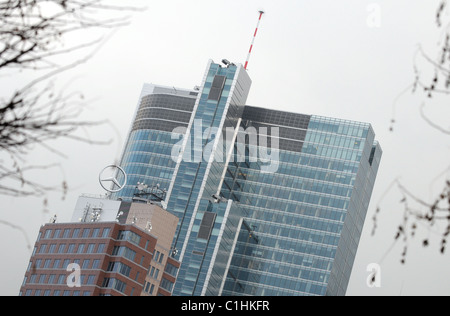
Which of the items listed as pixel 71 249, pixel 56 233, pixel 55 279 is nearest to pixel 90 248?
pixel 71 249

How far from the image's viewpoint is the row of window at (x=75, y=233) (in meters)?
138

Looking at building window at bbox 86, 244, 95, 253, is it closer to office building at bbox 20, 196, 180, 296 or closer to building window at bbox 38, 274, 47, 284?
office building at bbox 20, 196, 180, 296

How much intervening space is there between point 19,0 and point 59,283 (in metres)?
128

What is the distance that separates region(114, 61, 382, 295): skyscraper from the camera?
171625 millimetres

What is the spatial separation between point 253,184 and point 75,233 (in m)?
51.6

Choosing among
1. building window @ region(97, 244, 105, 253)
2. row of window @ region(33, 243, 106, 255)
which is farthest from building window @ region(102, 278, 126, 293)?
row of window @ region(33, 243, 106, 255)

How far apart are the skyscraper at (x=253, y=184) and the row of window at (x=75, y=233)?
1073 inches

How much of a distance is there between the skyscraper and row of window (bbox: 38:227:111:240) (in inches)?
1073

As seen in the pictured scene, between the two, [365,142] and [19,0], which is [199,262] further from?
[19,0]

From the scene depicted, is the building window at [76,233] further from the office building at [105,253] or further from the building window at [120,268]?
the building window at [120,268]

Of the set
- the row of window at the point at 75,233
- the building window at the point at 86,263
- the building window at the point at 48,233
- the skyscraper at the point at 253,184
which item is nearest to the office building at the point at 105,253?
the row of window at the point at 75,233

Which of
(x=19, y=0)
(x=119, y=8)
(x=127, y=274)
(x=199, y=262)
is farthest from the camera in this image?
(x=199, y=262)

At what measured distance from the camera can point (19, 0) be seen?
1091 centimetres
